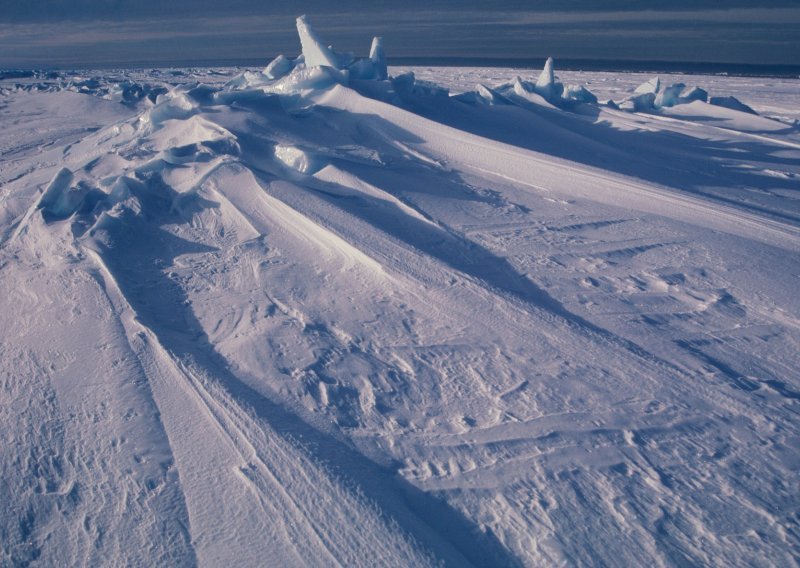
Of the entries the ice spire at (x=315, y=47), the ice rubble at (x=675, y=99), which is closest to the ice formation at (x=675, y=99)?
the ice rubble at (x=675, y=99)

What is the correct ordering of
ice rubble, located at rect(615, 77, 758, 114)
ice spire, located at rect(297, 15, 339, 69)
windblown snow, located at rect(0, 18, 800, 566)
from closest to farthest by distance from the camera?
windblown snow, located at rect(0, 18, 800, 566), ice spire, located at rect(297, 15, 339, 69), ice rubble, located at rect(615, 77, 758, 114)

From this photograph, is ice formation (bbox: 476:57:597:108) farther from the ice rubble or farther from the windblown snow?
the windblown snow

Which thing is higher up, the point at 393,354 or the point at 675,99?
the point at 393,354

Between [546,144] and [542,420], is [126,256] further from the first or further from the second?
[546,144]

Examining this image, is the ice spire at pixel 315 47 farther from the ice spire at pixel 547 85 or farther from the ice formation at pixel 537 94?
the ice spire at pixel 547 85

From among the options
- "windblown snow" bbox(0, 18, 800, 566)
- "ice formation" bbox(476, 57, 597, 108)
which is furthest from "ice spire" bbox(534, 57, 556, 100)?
"windblown snow" bbox(0, 18, 800, 566)

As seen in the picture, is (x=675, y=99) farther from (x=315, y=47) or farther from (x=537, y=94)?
(x=315, y=47)

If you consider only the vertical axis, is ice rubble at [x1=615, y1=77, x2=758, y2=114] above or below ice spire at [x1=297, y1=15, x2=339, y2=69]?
below

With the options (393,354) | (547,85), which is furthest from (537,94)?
(393,354)
